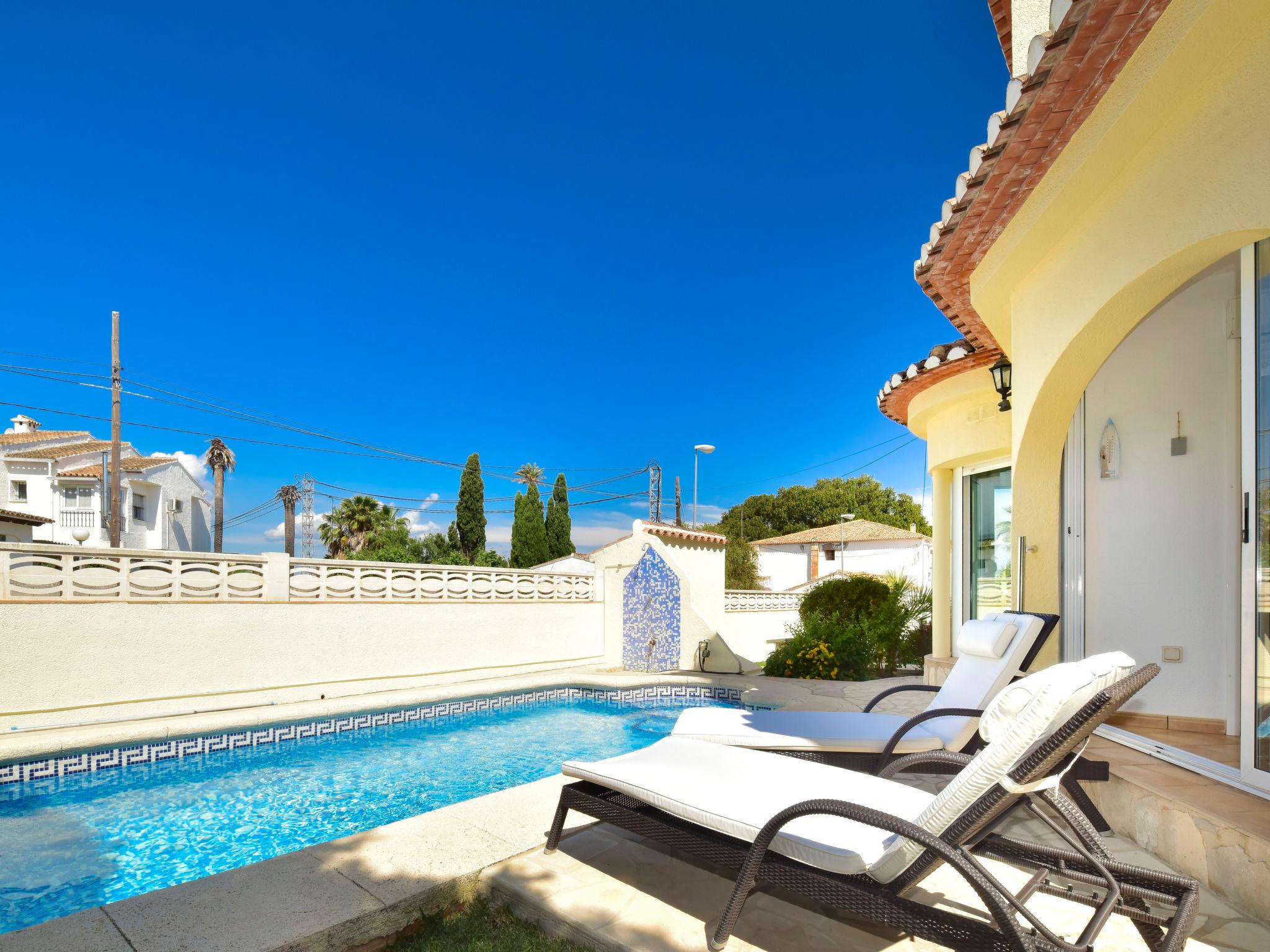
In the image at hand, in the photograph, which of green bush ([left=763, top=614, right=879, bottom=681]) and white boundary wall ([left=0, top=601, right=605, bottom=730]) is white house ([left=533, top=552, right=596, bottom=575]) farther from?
green bush ([left=763, top=614, right=879, bottom=681])

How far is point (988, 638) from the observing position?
4.07 metres

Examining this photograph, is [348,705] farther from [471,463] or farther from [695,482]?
[471,463]

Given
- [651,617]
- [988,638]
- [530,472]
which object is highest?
[530,472]

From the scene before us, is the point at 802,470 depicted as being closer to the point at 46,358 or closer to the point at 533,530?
the point at 533,530

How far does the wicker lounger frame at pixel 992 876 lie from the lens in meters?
1.88

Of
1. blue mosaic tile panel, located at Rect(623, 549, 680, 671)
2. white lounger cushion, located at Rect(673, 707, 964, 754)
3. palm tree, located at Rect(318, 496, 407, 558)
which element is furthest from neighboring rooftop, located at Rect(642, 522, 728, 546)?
palm tree, located at Rect(318, 496, 407, 558)

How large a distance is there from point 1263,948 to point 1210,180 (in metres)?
3.05

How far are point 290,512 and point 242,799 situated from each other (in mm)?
36777

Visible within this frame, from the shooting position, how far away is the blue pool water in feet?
13.4

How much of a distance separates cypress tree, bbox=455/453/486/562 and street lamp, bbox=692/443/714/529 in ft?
37.8

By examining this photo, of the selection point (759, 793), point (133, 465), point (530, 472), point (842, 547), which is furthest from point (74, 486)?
point (842, 547)

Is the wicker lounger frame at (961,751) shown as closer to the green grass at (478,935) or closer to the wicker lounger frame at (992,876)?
the wicker lounger frame at (992,876)

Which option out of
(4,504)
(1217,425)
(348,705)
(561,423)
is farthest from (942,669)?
(4,504)

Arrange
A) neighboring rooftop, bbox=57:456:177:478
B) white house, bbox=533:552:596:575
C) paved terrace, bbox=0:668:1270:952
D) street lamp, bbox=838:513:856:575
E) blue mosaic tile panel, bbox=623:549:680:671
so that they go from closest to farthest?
paved terrace, bbox=0:668:1270:952
blue mosaic tile panel, bbox=623:549:680:671
white house, bbox=533:552:596:575
neighboring rooftop, bbox=57:456:177:478
street lamp, bbox=838:513:856:575
